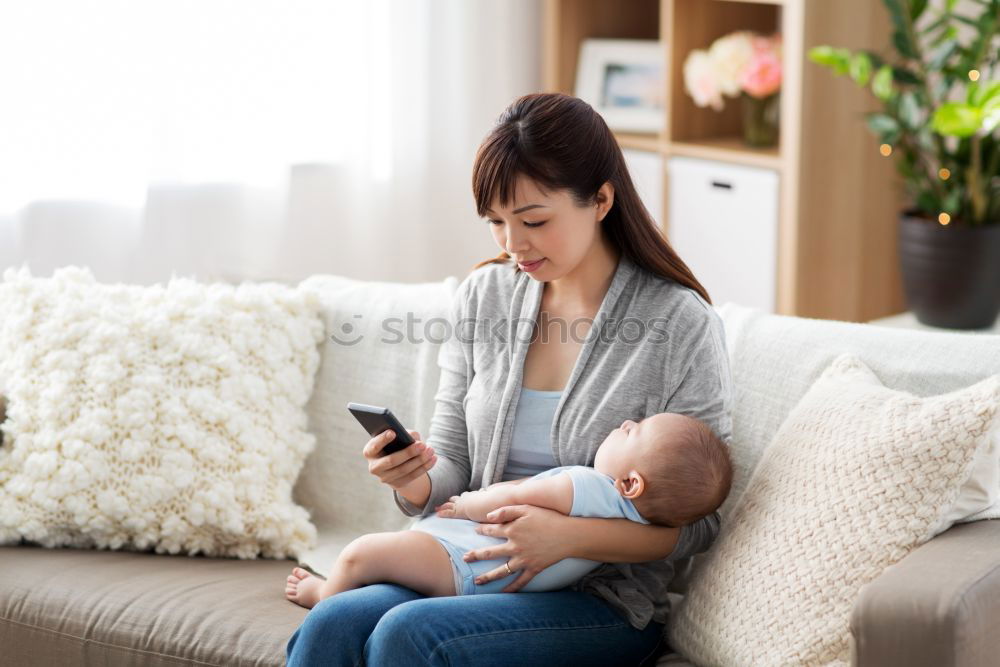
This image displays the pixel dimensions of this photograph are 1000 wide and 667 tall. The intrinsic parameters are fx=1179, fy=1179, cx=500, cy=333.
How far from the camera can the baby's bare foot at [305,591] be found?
6.16 ft

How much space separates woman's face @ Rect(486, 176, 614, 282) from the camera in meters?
1.70

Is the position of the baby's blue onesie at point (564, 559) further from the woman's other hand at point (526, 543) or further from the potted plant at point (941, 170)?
the potted plant at point (941, 170)

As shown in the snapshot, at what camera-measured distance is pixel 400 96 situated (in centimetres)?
352

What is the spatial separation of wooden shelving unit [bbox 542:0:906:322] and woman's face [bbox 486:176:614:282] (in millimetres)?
1428

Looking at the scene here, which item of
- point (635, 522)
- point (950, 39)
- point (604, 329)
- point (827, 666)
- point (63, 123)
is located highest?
point (950, 39)

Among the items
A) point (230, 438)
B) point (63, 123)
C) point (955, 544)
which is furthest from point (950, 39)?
point (63, 123)

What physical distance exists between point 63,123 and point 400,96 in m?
0.99

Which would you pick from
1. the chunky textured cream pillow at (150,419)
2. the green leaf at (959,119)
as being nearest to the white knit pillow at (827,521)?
the chunky textured cream pillow at (150,419)

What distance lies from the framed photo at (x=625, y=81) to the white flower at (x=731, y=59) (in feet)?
0.96

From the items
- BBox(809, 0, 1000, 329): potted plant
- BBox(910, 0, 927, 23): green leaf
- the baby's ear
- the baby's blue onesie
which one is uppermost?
BBox(910, 0, 927, 23): green leaf

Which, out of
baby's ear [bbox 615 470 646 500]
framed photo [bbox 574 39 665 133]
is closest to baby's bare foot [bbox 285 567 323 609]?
baby's ear [bbox 615 470 646 500]

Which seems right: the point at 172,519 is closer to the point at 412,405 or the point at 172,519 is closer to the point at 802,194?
the point at 412,405

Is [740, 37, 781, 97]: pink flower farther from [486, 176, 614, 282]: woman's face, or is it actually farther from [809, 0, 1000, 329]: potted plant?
[486, 176, 614, 282]: woman's face

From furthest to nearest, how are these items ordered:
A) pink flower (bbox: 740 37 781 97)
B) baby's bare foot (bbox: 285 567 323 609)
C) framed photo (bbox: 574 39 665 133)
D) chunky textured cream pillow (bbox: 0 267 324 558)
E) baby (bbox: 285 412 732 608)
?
1. framed photo (bbox: 574 39 665 133)
2. pink flower (bbox: 740 37 781 97)
3. chunky textured cream pillow (bbox: 0 267 324 558)
4. baby's bare foot (bbox: 285 567 323 609)
5. baby (bbox: 285 412 732 608)
